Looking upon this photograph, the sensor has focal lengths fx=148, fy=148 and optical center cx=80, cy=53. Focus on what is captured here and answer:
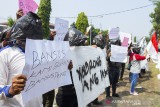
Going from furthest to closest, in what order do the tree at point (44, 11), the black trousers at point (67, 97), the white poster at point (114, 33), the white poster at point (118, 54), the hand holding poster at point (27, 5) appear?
the tree at point (44, 11) < the white poster at point (114, 33) < the white poster at point (118, 54) < the hand holding poster at point (27, 5) < the black trousers at point (67, 97)

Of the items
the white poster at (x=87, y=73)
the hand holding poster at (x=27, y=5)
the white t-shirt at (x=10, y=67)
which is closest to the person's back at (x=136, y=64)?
the white poster at (x=87, y=73)

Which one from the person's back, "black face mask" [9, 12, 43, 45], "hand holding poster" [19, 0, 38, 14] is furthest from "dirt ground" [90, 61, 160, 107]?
"black face mask" [9, 12, 43, 45]

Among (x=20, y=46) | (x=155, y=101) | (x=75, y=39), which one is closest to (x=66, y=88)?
(x=75, y=39)

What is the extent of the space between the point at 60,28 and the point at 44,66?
1.18m

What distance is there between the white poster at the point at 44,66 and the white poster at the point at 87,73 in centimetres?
45

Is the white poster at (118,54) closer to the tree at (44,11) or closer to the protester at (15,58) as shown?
the protester at (15,58)

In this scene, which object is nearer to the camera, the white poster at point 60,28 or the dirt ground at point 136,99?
the white poster at point 60,28

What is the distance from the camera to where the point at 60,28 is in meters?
2.58

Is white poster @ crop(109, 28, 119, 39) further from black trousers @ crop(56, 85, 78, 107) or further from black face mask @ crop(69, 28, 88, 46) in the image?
black trousers @ crop(56, 85, 78, 107)

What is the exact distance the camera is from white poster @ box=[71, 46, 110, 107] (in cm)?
243

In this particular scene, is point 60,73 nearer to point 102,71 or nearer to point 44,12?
point 102,71

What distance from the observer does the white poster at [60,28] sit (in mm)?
2516

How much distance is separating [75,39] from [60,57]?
0.93 metres

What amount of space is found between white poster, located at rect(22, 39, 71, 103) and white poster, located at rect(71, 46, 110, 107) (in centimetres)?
45
